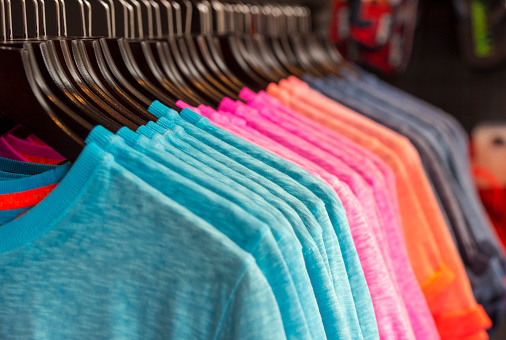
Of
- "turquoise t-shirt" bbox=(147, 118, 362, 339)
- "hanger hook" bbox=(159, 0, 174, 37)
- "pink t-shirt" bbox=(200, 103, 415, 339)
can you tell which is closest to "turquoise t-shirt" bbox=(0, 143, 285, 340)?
"turquoise t-shirt" bbox=(147, 118, 362, 339)

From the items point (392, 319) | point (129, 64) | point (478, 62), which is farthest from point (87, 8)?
point (478, 62)

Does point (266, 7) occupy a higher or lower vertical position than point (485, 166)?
higher

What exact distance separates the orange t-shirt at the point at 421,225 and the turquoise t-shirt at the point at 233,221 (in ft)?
1.65

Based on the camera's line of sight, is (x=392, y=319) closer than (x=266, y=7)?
Yes

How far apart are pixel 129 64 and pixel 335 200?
0.36 meters

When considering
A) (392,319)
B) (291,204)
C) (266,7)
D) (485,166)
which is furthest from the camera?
(485,166)

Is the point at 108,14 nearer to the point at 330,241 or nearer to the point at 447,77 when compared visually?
the point at 330,241

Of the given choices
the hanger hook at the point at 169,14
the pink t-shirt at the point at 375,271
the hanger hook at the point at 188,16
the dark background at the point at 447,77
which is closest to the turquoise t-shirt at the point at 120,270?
the pink t-shirt at the point at 375,271

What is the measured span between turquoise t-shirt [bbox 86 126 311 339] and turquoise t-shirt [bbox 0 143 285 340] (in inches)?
0.7

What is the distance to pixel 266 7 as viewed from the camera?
1470 millimetres

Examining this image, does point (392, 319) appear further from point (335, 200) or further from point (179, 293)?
point (179, 293)

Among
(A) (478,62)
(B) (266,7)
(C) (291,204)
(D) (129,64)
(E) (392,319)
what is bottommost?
(E) (392,319)

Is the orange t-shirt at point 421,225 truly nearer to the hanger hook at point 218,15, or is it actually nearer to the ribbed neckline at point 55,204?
the hanger hook at point 218,15

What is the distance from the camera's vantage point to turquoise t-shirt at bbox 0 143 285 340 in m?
0.56
